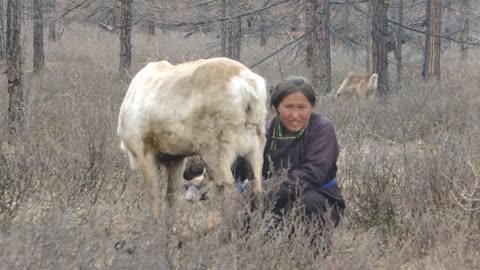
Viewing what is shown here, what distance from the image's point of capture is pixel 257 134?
443 centimetres

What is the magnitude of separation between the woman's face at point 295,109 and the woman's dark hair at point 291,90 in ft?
0.06

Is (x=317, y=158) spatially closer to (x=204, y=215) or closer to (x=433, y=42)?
(x=204, y=215)

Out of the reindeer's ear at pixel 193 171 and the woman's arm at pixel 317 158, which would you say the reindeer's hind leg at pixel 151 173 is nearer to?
the reindeer's ear at pixel 193 171

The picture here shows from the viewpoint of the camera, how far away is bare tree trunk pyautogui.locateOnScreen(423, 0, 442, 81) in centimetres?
1900

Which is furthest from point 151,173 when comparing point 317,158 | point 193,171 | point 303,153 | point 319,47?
point 319,47

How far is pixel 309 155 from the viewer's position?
4445 millimetres

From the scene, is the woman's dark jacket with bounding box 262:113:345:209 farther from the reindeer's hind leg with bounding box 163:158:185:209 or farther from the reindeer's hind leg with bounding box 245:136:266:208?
the reindeer's hind leg with bounding box 163:158:185:209

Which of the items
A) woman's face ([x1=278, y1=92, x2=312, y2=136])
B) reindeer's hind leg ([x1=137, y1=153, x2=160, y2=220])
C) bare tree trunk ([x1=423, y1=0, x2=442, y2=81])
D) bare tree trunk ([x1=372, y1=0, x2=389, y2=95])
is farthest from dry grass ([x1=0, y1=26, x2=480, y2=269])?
bare tree trunk ([x1=423, y1=0, x2=442, y2=81])

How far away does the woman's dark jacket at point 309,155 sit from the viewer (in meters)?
4.39

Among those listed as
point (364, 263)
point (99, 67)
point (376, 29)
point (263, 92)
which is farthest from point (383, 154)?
point (99, 67)

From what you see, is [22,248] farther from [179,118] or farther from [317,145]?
[317,145]

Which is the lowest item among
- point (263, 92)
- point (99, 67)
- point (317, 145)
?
point (99, 67)

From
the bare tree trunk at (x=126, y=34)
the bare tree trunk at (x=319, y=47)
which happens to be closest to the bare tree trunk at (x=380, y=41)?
the bare tree trunk at (x=319, y=47)

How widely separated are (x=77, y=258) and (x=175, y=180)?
2.22 meters
